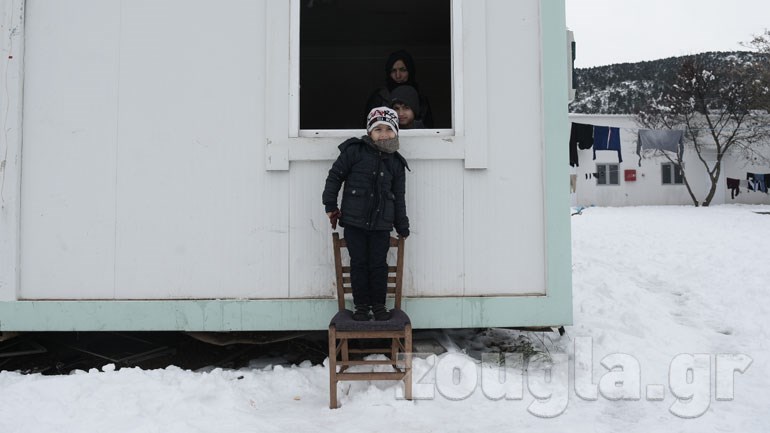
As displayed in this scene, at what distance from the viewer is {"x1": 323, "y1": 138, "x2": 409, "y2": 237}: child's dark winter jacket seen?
300 cm

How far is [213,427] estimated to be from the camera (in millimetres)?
2480

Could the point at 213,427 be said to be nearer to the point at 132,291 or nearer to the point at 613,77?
the point at 132,291

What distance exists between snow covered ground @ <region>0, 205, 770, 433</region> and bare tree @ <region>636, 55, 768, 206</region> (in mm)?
21504

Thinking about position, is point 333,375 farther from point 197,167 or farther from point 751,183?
point 751,183

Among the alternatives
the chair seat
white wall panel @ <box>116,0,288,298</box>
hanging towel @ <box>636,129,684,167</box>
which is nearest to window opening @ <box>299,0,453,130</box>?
white wall panel @ <box>116,0,288,298</box>

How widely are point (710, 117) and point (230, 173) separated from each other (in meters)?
25.8

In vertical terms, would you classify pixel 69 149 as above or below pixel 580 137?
below

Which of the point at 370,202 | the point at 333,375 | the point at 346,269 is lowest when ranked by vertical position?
the point at 333,375

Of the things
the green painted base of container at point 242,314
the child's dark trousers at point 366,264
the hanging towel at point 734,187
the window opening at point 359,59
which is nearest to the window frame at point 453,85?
the child's dark trousers at point 366,264

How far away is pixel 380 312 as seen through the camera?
297 centimetres

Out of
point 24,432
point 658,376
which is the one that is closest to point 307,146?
point 24,432

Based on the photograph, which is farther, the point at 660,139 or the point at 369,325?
the point at 660,139

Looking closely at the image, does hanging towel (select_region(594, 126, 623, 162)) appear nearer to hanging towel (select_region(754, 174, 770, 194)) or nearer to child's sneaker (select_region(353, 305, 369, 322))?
child's sneaker (select_region(353, 305, 369, 322))

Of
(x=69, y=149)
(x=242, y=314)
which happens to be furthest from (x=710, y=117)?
(x=69, y=149)
